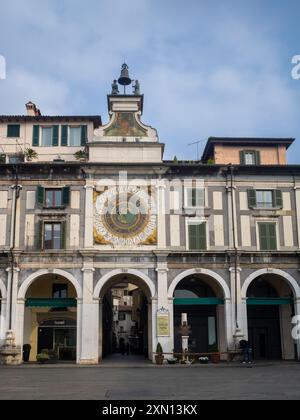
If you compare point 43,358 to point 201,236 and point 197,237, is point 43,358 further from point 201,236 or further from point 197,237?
point 201,236

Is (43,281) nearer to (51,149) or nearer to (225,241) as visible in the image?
(51,149)

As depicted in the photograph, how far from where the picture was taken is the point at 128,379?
26016mm

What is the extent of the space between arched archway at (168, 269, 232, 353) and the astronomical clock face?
461 cm

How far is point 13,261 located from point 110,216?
749cm

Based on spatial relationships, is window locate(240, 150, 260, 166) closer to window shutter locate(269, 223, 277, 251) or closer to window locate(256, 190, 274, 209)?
window locate(256, 190, 274, 209)

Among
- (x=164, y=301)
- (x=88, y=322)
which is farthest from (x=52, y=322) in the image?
(x=164, y=301)

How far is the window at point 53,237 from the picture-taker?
3900 cm

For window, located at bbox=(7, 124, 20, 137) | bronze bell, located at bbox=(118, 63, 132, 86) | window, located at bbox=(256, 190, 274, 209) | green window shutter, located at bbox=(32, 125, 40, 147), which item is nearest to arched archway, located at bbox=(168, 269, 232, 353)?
window, located at bbox=(256, 190, 274, 209)

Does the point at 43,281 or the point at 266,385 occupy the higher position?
the point at 43,281

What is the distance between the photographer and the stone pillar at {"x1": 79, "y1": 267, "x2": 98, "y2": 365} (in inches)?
1460

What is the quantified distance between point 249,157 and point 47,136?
16.7 meters

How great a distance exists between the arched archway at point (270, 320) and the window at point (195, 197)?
7.18 metres
